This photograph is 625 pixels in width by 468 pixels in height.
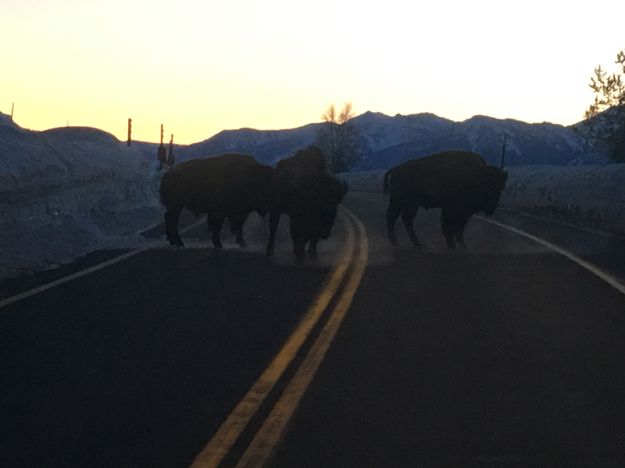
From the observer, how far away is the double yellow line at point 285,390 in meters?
6.23

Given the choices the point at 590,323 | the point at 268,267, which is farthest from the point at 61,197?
the point at 590,323

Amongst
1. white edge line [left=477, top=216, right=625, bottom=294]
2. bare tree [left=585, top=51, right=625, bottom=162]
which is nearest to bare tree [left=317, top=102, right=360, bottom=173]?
bare tree [left=585, top=51, right=625, bottom=162]

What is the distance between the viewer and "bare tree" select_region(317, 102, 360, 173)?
6865 inches

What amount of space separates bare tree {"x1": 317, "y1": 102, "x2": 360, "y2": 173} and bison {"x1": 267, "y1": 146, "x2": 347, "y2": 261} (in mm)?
151928

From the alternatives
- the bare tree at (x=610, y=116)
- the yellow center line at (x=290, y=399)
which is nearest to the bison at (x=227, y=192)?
the yellow center line at (x=290, y=399)

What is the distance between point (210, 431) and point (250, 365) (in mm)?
2109

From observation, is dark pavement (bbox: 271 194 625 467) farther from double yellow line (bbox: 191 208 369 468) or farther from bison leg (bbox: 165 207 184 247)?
bison leg (bbox: 165 207 184 247)

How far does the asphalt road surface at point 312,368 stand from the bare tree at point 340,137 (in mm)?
157270

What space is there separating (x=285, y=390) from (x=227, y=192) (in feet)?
45.6

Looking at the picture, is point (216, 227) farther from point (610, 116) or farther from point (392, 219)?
point (610, 116)

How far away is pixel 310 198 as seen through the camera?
18.4 metres

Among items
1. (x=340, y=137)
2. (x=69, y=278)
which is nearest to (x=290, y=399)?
(x=69, y=278)

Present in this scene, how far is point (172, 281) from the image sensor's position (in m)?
14.8

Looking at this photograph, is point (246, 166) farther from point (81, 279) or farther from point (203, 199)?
point (81, 279)
